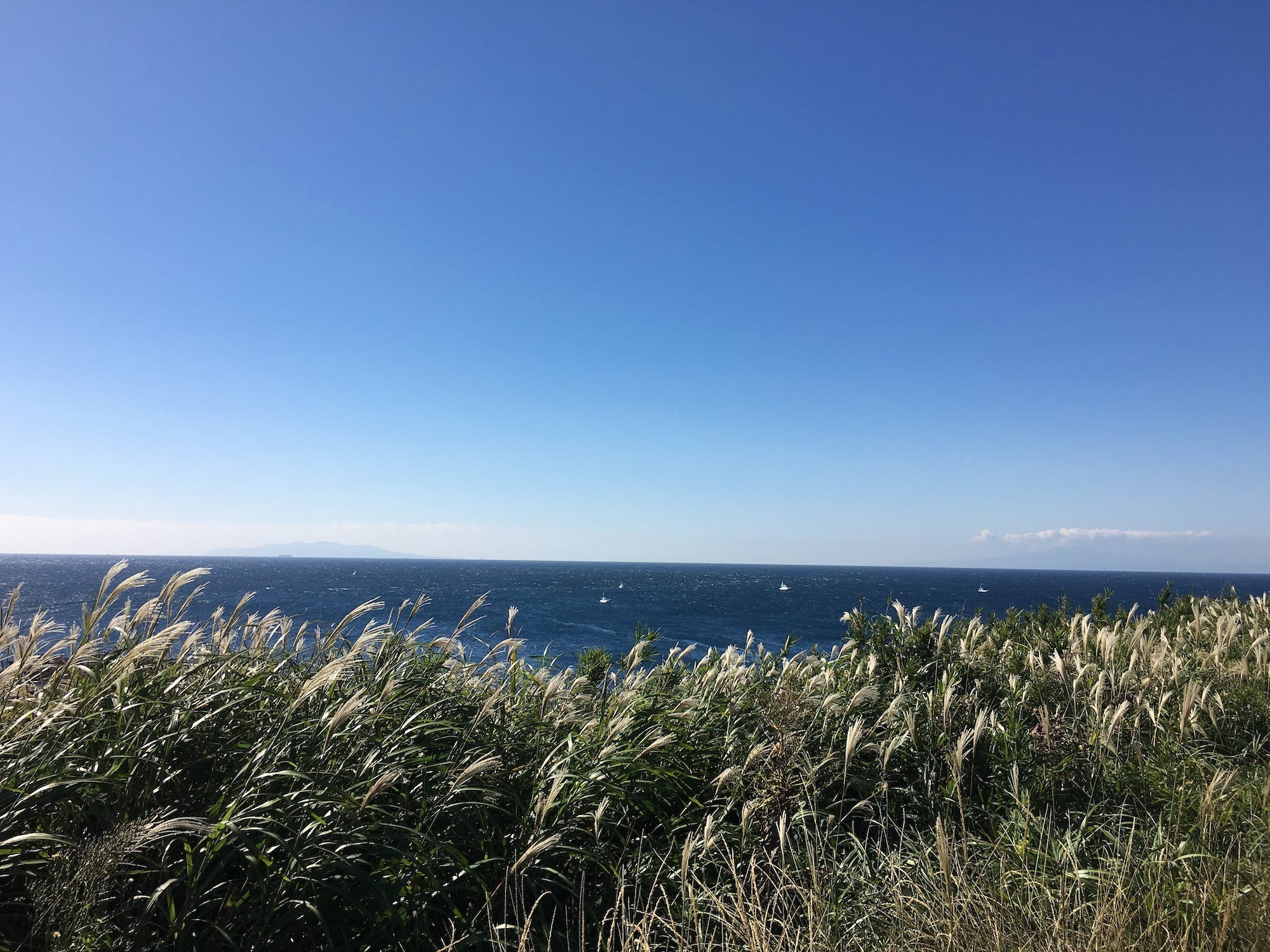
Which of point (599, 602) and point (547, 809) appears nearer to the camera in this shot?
point (547, 809)

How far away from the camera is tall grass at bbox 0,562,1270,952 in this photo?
2.62 m

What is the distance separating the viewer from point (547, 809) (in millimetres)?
2977

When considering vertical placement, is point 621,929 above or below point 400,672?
below

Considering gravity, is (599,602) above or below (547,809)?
below

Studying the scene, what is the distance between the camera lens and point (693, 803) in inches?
163

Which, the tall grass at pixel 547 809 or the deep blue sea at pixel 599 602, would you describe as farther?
the deep blue sea at pixel 599 602

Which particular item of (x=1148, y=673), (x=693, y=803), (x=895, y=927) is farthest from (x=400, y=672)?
(x=1148, y=673)

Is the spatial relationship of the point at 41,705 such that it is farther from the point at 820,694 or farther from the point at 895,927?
the point at 820,694

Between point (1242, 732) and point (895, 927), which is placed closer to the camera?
point (895, 927)

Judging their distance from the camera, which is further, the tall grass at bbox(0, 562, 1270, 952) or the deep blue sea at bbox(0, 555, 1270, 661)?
the deep blue sea at bbox(0, 555, 1270, 661)

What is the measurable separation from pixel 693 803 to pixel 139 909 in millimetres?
2873

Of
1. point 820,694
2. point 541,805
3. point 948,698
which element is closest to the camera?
point 541,805

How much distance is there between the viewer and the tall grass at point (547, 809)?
262cm

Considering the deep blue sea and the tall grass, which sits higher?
the tall grass
